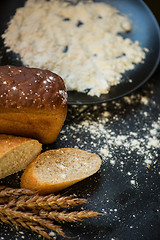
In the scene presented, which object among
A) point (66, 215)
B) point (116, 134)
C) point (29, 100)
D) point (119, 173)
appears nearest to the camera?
point (66, 215)

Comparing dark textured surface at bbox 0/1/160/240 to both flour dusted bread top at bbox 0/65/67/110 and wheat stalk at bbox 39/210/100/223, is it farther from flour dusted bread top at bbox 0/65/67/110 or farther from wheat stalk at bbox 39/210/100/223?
flour dusted bread top at bbox 0/65/67/110

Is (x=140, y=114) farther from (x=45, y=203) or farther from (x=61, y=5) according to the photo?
(x=61, y=5)

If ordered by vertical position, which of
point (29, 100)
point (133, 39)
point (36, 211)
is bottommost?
point (36, 211)

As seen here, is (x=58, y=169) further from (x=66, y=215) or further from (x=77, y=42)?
(x=77, y=42)

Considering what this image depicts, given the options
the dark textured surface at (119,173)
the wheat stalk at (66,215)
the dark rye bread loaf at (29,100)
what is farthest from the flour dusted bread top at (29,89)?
the wheat stalk at (66,215)

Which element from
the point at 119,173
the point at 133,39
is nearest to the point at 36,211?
the point at 119,173

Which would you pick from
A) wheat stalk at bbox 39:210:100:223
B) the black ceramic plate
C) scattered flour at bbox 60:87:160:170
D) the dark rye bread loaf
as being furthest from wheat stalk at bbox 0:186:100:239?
the black ceramic plate
